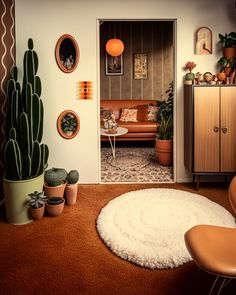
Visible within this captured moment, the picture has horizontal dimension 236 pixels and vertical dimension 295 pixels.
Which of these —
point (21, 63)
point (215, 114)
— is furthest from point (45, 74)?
point (215, 114)

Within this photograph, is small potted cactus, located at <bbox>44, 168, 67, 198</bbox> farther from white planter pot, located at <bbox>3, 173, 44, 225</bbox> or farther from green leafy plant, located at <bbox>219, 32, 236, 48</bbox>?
green leafy plant, located at <bbox>219, 32, 236, 48</bbox>

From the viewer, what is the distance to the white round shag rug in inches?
102

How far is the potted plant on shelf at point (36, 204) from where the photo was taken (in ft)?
10.7

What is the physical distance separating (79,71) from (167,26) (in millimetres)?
3776

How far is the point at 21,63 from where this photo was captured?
428cm

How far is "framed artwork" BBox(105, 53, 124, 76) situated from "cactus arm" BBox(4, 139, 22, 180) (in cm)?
473

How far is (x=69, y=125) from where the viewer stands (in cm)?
443

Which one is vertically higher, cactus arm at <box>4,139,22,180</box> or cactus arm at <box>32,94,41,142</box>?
cactus arm at <box>32,94,41,142</box>

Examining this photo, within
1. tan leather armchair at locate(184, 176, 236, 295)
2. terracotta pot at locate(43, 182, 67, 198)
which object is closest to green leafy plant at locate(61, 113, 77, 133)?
terracotta pot at locate(43, 182, 67, 198)

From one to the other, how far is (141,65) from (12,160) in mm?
4954

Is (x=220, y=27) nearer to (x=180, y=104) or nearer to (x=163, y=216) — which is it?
(x=180, y=104)

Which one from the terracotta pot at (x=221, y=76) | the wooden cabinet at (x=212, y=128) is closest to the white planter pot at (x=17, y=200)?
the wooden cabinet at (x=212, y=128)

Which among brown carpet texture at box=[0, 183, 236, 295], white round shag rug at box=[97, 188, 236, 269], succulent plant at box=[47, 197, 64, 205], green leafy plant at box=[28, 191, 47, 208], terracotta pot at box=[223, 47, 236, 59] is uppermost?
terracotta pot at box=[223, 47, 236, 59]

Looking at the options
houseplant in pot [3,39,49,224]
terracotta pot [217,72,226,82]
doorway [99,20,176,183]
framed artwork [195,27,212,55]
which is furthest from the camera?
doorway [99,20,176,183]
